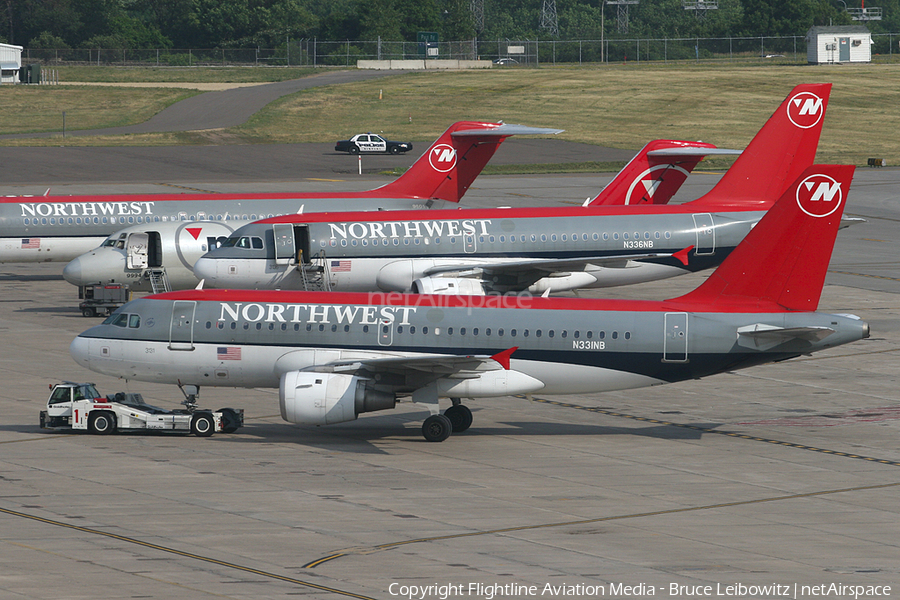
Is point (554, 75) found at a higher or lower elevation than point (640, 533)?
higher

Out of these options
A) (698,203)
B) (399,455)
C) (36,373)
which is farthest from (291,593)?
(698,203)

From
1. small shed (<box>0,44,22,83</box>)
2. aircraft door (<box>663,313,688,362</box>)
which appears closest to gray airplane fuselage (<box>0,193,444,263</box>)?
aircraft door (<box>663,313,688,362</box>)

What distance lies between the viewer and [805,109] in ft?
181

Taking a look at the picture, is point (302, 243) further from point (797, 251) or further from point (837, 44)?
point (837, 44)

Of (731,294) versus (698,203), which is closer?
(731,294)

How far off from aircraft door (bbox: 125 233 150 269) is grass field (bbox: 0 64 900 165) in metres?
82.2

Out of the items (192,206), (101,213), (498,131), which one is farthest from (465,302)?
(101,213)

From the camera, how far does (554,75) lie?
588 ft

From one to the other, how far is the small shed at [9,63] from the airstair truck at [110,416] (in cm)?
15486

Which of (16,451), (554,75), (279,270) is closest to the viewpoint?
(16,451)

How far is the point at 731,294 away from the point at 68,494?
1949 centimetres

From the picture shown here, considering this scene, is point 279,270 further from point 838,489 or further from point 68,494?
point 838,489

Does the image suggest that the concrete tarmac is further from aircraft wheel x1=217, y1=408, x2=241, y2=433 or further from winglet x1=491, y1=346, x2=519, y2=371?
winglet x1=491, y1=346, x2=519, y2=371

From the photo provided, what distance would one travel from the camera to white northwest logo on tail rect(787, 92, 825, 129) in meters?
55.2
